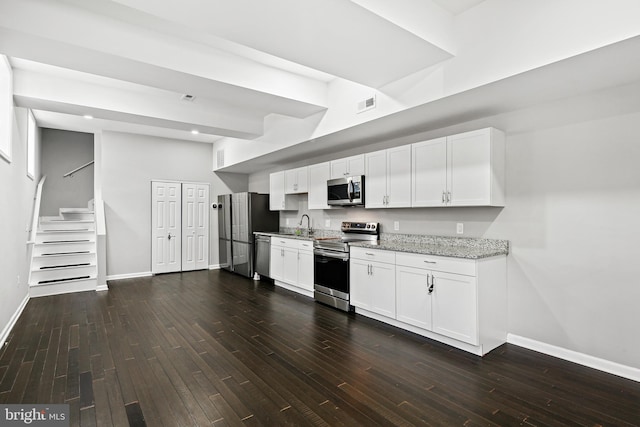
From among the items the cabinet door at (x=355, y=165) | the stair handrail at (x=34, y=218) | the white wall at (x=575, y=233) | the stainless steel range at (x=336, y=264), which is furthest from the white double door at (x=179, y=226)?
the white wall at (x=575, y=233)

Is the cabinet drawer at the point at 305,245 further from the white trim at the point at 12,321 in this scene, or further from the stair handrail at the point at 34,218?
the stair handrail at the point at 34,218

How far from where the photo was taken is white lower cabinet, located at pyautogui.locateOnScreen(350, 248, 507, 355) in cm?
301

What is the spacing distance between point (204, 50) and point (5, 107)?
2302mm

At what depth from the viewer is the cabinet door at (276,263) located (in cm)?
573

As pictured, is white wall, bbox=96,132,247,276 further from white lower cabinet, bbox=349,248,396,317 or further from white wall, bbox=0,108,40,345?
white lower cabinet, bbox=349,248,396,317

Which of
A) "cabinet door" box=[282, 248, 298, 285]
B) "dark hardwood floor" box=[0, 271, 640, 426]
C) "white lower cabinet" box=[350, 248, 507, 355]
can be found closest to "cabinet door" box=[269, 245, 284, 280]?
"cabinet door" box=[282, 248, 298, 285]

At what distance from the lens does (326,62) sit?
288 centimetres

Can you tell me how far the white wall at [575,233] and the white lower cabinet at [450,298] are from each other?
295mm

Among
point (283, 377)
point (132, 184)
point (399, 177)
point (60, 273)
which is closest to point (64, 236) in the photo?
point (60, 273)

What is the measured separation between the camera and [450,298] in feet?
10.4

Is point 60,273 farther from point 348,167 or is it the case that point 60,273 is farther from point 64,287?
point 348,167

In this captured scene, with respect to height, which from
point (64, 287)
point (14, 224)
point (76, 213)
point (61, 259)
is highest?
point (76, 213)

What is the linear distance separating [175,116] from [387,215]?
346 centimetres

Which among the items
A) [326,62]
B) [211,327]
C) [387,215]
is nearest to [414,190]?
[387,215]
